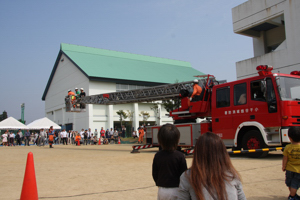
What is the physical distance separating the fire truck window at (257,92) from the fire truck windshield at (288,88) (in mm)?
653

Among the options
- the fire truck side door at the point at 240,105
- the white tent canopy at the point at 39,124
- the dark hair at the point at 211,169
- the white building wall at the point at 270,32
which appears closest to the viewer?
the dark hair at the point at 211,169

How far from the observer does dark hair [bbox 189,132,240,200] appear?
2.25m

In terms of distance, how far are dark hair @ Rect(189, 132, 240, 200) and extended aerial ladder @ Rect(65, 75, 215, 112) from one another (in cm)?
1046

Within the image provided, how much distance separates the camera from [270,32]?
22.5m

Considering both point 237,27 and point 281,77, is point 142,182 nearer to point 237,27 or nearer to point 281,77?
point 281,77

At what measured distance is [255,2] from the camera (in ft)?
66.5

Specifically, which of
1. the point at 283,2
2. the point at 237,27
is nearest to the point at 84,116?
the point at 237,27

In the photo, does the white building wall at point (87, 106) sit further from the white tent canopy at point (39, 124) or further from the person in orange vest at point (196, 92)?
the person in orange vest at point (196, 92)

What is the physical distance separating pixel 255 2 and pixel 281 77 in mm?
12664

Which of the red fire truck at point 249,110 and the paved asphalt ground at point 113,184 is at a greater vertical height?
the red fire truck at point 249,110

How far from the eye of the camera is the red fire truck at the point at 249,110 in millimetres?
9414

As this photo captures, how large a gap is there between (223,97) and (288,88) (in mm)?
2468

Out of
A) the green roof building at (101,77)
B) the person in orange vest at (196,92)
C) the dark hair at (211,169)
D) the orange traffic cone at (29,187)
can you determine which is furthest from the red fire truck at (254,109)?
the green roof building at (101,77)

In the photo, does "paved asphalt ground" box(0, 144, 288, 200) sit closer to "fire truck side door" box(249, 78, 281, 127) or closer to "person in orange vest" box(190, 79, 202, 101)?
"fire truck side door" box(249, 78, 281, 127)
